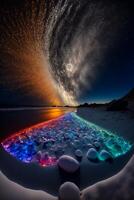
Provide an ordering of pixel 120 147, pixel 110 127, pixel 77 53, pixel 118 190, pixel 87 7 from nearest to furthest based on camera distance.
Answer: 1. pixel 118 190
2. pixel 120 147
3. pixel 110 127
4. pixel 87 7
5. pixel 77 53

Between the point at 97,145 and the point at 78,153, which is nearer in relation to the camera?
the point at 78,153

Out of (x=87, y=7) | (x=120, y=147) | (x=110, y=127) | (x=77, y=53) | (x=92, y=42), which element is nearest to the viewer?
(x=120, y=147)

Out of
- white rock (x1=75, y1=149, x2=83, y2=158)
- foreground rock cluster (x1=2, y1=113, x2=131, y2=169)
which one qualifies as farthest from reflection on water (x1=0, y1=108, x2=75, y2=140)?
white rock (x1=75, y1=149, x2=83, y2=158)

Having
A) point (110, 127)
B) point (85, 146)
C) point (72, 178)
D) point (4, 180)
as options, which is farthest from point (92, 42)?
point (4, 180)

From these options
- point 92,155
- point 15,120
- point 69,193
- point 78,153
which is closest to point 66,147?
point 78,153

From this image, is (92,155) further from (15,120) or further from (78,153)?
(15,120)

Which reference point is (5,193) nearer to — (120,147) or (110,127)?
(120,147)

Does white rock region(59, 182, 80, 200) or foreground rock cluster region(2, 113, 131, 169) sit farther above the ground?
foreground rock cluster region(2, 113, 131, 169)

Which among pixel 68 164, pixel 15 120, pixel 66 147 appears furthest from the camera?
pixel 15 120

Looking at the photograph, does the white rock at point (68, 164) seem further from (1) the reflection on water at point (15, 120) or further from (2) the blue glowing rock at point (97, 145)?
(1) the reflection on water at point (15, 120)

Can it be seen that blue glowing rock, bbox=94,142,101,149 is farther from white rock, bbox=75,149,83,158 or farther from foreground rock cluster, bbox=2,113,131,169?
white rock, bbox=75,149,83,158

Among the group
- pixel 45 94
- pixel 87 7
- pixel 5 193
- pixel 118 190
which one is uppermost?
pixel 87 7
